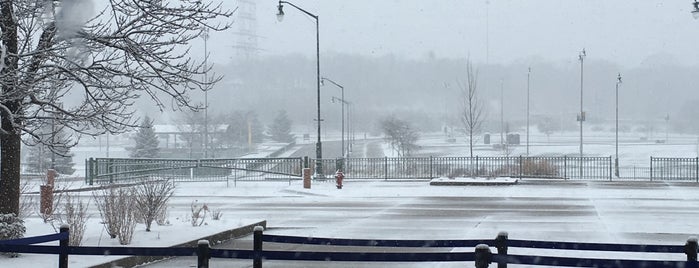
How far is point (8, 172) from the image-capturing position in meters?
11.1

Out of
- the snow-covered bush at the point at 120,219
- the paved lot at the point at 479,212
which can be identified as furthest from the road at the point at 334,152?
the snow-covered bush at the point at 120,219

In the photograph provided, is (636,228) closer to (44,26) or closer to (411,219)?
(411,219)

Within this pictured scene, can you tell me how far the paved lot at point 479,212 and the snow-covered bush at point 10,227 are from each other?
2.05 metres

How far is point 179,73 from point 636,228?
33.3ft

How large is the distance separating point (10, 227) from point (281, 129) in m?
85.6

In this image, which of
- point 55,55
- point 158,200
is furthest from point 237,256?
point 158,200

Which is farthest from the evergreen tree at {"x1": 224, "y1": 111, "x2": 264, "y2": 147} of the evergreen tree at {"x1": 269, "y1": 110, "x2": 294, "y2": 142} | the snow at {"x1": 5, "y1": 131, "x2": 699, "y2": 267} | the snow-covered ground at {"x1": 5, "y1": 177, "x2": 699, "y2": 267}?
the snow-covered ground at {"x1": 5, "y1": 177, "x2": 699, "y2": 267}

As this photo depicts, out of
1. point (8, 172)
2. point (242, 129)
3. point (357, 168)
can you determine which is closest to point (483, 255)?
point (8, 172)

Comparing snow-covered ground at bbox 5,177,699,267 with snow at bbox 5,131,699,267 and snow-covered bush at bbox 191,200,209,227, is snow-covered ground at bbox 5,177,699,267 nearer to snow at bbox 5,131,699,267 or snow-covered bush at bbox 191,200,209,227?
snow at bbox 5,131,699,267

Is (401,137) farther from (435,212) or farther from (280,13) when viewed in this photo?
(435,212)

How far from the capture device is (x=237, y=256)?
7281 mm

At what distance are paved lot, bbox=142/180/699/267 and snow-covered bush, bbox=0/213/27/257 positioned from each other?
2.05 meters

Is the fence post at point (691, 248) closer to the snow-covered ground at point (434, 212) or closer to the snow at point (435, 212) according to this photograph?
the snow at point (435, 212)

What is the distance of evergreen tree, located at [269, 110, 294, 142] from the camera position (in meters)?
96.6
